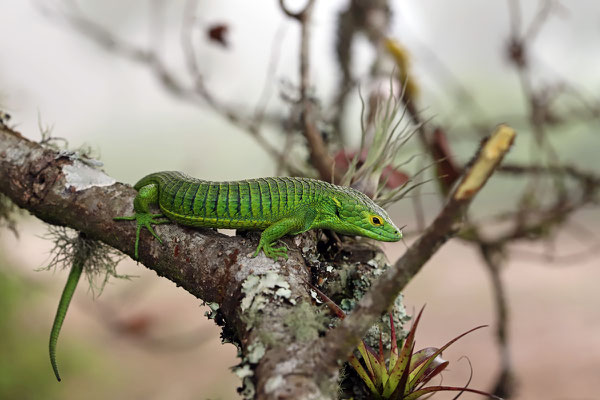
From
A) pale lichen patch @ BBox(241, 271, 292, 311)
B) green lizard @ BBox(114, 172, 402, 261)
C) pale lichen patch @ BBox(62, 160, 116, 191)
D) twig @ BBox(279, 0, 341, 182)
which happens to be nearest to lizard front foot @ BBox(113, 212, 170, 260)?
green lizard @ BBox(114, 172, 402, 261)

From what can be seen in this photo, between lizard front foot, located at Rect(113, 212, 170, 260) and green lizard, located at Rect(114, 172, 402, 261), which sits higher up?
green lizard, located at Rect(114, 172, 402, 261)

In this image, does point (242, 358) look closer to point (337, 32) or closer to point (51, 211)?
point (51, 211)

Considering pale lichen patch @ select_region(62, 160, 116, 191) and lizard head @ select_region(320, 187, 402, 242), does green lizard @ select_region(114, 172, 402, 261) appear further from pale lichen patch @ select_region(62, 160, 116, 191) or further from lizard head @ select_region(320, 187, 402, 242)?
pale lichen patch @ select_region(62, 160, 116, 191)

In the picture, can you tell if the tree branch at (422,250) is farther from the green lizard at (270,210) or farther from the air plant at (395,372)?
the green lizard at (270,210)

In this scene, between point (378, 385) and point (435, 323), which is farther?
point (435, 323)

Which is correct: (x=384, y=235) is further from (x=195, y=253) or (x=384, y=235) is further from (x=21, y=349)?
(x=21, y=349)

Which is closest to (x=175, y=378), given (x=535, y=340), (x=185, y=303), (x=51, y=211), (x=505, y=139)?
(x=185, y=303)

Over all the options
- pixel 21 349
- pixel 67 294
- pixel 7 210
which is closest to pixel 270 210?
pixel 67 294

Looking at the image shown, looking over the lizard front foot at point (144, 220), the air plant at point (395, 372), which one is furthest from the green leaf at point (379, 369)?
the lizard front foot at point (144, 220)
